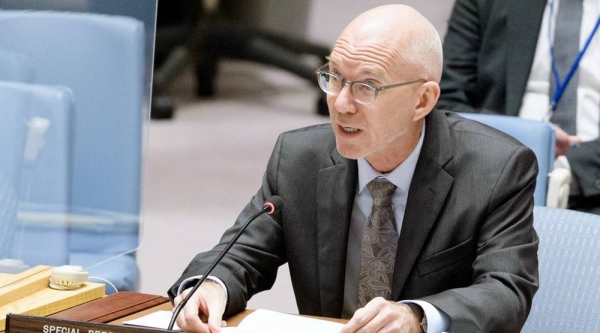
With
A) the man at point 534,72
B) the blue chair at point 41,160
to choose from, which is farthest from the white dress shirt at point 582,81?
the blue chair at point 41,160

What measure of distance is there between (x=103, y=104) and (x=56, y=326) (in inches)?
49.3

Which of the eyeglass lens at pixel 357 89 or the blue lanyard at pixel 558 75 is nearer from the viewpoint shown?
the eyeglass lens at pixel 357 89

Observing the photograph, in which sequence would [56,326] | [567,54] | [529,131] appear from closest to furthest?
[56,326] → [529,131] → [567,54]

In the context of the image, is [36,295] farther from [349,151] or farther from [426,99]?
[426,99]

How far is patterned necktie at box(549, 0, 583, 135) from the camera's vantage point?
3.45m

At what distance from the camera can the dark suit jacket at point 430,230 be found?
6.84 feet

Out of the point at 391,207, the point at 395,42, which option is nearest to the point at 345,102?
the point at 395,42

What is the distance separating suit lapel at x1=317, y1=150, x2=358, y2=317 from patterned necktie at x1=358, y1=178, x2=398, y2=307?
0.05m

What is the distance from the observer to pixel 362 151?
2.17m

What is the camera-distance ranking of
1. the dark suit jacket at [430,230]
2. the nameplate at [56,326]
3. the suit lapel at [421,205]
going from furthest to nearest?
the suit lapel at [421,205]
the dark suit jacket at [430,230]
the nameplate at [56,326]

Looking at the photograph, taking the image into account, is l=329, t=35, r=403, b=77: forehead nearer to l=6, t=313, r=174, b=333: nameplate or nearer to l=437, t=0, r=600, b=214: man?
l=6, t=313, r=174, b=333: nameplate

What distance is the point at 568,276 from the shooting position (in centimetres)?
231

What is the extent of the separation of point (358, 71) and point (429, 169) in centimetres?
26

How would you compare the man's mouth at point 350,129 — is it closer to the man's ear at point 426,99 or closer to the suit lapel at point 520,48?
the man's ear at point 426,99
